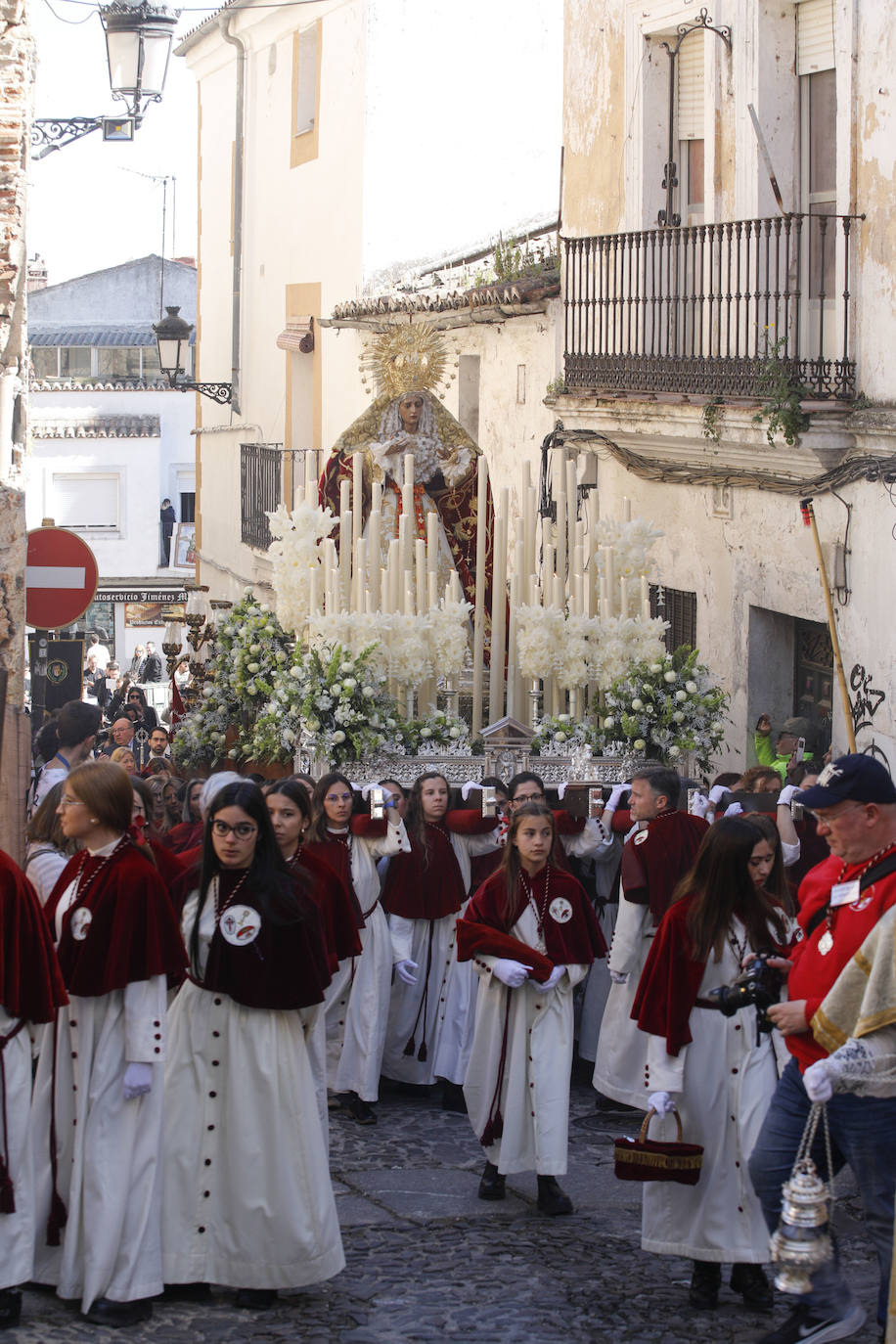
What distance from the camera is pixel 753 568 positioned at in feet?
40.0

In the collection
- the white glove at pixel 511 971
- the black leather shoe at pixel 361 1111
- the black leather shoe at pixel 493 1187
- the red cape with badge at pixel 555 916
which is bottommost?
the black leather shoe at pixel 361 1111

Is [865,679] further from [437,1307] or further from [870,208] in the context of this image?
[437,1307]

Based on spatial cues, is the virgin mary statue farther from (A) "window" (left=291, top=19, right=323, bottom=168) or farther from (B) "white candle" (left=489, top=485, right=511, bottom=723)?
(A) "window" (left=291, top=19, right=323, bottom=168)

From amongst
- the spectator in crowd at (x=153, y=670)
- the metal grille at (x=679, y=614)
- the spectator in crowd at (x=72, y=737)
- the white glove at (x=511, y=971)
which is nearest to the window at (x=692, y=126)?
the metal grille at (x=679, y=614)

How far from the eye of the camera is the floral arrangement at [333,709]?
8.41 m

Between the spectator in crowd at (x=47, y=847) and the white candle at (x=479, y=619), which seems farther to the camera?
the white candle at (x=479, y=619)

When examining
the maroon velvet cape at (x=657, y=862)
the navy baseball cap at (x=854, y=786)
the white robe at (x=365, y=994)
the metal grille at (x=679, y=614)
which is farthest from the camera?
the metal grille at (x=679, y=614)

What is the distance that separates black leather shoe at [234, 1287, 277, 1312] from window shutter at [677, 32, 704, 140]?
32.3ft

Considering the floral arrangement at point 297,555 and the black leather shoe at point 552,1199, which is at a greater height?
the floral arrangement at point 297,555

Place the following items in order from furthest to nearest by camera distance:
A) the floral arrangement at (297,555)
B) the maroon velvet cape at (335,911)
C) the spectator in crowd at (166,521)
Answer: the spectator in crowd at (166,521) → the floral arrangement at (297,555) → the maroon velvet cape at (335,911)

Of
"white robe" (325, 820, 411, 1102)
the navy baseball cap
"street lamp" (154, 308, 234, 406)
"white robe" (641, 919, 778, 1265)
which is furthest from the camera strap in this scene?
"street lamp" (154, 308, 234, 406)

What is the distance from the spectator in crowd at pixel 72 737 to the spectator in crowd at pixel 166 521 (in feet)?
93.2

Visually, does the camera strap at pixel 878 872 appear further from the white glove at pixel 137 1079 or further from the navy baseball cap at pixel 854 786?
the white glove at pixel 137 1079

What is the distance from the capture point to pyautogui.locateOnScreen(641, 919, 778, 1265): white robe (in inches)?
210
